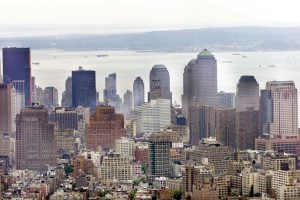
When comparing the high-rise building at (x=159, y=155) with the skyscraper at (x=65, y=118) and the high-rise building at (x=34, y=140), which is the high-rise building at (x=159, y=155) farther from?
the skyscraper at (x=65, y=118)

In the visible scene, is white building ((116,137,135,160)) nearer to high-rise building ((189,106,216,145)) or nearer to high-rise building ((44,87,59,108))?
high-rise building ((189,106,216,145))

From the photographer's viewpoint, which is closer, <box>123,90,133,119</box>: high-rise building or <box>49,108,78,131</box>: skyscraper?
<box>49,108,78,131</box>: skyscraper

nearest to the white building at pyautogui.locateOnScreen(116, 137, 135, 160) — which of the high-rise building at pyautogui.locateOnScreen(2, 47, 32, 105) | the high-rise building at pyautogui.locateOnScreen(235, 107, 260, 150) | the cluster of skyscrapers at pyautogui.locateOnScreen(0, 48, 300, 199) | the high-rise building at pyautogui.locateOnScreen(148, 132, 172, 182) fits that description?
the cluster of skyscrapers at pyautogui.locateOnScreen(0, 48, 300, 199)

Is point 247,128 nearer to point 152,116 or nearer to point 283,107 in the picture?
point 283,107

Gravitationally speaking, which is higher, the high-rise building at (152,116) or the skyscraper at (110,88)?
the skyscraper at (110,88)

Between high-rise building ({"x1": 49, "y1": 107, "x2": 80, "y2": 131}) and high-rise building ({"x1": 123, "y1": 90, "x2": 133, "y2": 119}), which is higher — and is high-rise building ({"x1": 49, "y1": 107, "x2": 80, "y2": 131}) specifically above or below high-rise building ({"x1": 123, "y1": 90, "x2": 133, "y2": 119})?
below

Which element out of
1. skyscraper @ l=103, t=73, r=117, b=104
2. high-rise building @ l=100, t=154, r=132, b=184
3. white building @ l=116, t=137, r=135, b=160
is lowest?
high-rise building @ l=100, t=154, r=132, b=184

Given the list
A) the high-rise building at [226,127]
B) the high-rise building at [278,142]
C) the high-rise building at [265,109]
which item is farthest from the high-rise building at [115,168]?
the high-rise building at [265,109]
